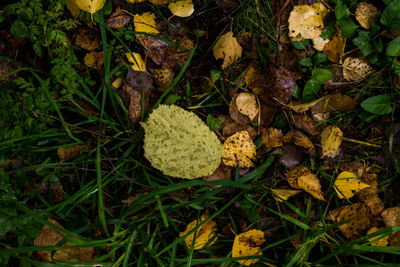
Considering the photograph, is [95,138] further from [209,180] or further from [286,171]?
[286,171]

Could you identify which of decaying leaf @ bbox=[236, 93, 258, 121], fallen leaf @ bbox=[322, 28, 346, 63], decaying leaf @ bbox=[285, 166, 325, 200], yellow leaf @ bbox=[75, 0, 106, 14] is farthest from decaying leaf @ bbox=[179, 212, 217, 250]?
yellow leaf @ bbox=[75, 0, 106, 14]

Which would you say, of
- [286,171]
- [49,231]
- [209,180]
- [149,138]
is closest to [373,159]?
[286,171]

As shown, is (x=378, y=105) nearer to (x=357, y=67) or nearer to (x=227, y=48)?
(x=357, y=67)

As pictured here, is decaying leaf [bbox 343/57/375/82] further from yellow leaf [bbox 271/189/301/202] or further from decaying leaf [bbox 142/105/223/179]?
decaying leaf [bbox 142/105/223/179]

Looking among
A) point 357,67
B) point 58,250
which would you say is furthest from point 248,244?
point 357,67

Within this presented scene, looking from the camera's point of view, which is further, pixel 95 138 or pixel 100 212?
pixel 95 138

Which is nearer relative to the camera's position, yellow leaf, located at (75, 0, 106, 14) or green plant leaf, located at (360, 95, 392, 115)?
yellow leaf, located at (75, 0, 106, 14)

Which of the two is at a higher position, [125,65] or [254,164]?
[125,65]

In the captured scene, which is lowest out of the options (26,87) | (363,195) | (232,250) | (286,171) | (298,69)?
(232,250)
